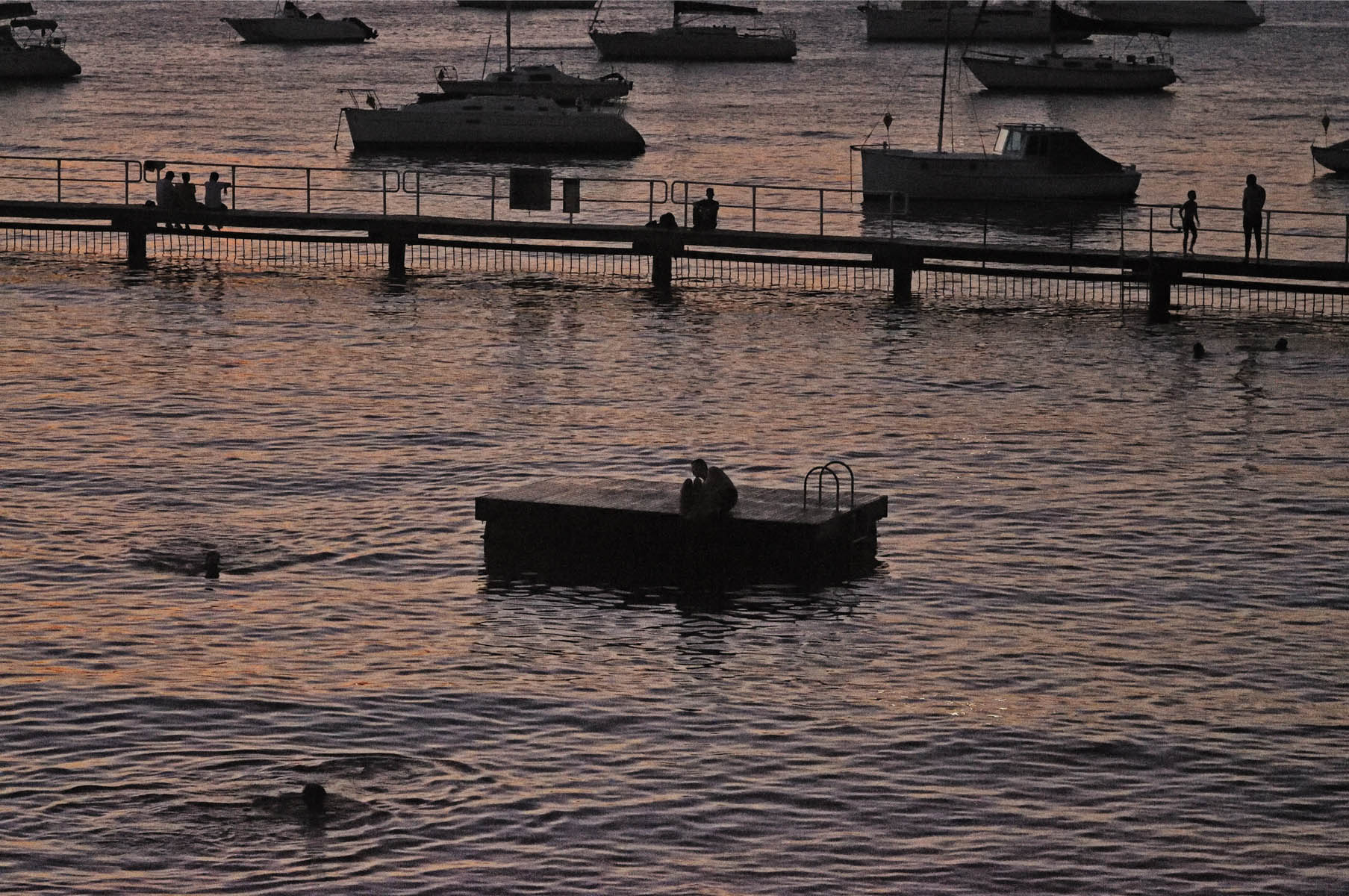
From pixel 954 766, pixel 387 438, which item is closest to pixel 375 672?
pixel 954 766

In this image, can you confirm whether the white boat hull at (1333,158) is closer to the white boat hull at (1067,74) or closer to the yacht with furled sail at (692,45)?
the white boat hull at (1067,74)

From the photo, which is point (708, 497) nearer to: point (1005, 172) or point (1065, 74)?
point (1005, 172)

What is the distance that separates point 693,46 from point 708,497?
528ft

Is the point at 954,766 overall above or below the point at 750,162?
below

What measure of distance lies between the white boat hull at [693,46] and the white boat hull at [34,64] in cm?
4259

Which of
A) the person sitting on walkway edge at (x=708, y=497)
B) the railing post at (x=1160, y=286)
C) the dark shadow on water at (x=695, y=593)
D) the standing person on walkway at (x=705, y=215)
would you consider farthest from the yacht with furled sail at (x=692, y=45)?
the person sitting on walkway edge at (x=708, y=497)

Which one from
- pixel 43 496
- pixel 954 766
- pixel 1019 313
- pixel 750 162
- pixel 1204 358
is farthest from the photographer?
pixel 750 162

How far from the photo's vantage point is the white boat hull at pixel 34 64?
15425 cm

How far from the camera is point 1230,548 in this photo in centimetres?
3002

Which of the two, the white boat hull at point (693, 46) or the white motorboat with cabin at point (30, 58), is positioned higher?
the white boat hull at point (693, 46)

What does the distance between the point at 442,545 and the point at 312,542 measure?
64.5 inches

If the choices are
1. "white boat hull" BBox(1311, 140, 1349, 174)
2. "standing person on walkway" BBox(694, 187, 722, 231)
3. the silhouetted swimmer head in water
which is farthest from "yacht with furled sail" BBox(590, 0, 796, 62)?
the silhouetted swimmer head in water

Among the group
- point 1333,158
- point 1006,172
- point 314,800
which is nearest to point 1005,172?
point 1006,172

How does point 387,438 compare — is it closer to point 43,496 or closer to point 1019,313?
point 43,496
